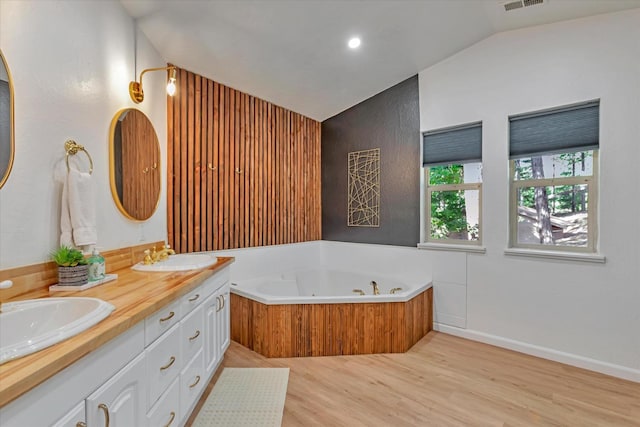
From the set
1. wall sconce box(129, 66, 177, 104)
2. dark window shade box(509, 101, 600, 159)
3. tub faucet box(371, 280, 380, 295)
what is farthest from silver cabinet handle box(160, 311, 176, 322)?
dark window shade box(509, 101, 600, 159)

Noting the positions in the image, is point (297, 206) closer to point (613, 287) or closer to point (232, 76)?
point (232, 76)

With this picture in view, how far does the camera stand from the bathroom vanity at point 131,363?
2.47 ft

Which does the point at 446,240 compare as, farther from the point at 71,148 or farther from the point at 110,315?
the point at 71,148

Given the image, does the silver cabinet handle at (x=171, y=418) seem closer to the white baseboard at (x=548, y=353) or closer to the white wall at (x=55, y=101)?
the white wall at (x=55, y=101)

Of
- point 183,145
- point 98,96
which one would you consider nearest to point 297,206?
point 183,145

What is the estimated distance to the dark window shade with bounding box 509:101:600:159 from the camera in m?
2.50

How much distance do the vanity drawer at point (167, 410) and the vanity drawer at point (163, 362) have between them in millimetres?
35

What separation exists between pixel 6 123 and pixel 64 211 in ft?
1.48

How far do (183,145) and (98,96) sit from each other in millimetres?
1004

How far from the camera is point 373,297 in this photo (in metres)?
2.71

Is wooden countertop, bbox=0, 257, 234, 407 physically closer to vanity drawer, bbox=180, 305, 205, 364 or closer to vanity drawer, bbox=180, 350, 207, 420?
vanity drawer, bbox=180, 305, 205, 364

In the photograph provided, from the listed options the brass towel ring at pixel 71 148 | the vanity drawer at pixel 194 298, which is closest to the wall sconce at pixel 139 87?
the brass towel ring at pixel 71 148

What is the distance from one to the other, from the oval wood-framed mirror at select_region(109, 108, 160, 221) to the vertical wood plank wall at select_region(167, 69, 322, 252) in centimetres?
30

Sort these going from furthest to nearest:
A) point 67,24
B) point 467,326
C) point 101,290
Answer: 1. point 467,326
2. point 67,24
3. point 101,290
